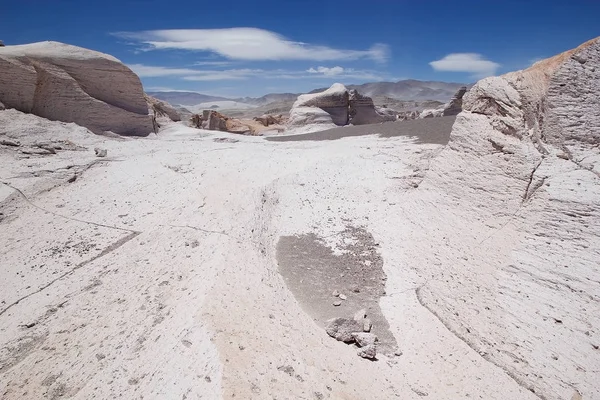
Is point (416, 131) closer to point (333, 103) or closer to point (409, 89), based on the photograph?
point (333, 103)

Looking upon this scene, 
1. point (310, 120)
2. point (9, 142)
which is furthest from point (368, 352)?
point (310, 120)

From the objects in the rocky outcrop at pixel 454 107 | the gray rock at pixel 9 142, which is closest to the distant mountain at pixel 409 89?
the rocky outcrop at pixel 454 107

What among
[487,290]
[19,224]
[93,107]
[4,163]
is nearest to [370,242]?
[487,290]

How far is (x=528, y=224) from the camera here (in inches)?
150

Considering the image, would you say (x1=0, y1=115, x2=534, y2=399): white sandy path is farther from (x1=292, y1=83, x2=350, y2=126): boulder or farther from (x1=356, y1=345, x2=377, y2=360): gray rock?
(x1=292, y1=83, x2=350, y2=126): boulder

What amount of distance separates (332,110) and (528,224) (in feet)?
49.5

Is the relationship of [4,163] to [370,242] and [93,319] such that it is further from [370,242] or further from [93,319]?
[370,242]

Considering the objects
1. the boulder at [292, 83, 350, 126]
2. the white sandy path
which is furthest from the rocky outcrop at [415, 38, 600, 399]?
the boulder at [292, 83, 350, 126]

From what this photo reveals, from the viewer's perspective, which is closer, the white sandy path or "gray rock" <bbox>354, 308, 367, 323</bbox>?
the white sandy path

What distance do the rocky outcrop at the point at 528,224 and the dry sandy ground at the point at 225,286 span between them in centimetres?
3

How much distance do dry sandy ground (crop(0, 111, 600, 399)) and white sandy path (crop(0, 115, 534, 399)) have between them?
0.5 inches

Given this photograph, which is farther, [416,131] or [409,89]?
[409,89]

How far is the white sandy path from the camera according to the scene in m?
2.49

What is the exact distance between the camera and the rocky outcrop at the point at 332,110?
1739 cm
